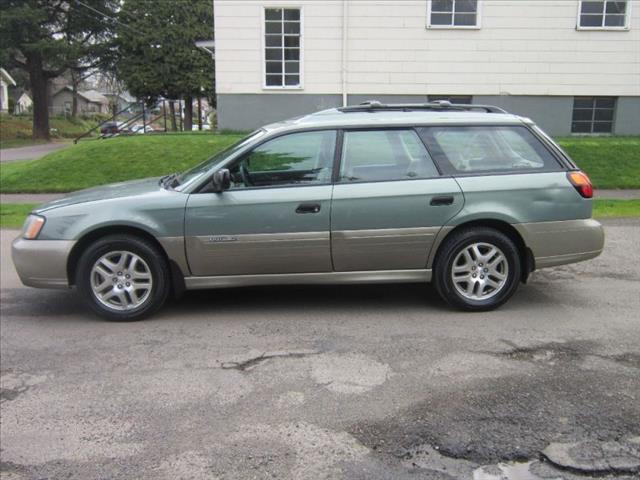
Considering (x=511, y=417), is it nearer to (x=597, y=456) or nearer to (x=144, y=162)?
(x=597, y=456)

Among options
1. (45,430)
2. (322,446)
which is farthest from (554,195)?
(45,430)

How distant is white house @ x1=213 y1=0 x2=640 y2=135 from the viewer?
1622cm

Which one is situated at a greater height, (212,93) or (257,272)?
(212,93)

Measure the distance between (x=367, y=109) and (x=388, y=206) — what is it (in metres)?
1.16

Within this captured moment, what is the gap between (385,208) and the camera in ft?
16.8

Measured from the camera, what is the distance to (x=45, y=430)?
3408 millimetres

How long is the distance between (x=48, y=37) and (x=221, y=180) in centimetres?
3530

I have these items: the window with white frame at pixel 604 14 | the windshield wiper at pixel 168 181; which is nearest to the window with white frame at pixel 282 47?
the window with white frame at pixel 604 14

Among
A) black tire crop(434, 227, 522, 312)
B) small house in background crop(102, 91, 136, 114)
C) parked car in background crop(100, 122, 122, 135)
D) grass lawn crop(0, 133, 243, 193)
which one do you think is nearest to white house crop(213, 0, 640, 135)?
grass lawn crop(0, 133, 243, 193)

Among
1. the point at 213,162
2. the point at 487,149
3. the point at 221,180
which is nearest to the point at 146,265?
the point at 221,180

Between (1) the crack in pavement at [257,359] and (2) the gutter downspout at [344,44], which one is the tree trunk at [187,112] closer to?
(2) the gutter downspout at [344,44]

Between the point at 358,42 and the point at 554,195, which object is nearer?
the point at 554,195

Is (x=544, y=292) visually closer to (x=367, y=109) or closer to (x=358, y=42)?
(x=367, y=109)

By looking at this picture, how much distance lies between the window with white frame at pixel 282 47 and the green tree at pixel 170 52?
1875cm
